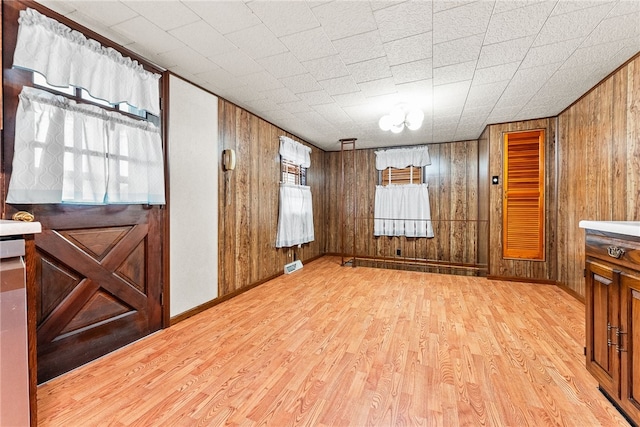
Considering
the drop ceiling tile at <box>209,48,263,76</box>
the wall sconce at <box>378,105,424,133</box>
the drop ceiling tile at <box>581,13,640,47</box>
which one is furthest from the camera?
the wall sconce at <box>378,105,424,133</box>

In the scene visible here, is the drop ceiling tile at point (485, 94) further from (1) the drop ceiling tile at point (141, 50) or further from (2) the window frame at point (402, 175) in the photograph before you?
(1) the drop ceiling tile at point (141, 50)

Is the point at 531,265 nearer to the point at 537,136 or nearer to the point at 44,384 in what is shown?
the point at 537,136

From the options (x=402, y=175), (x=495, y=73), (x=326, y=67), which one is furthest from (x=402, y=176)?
(x=326, y=67)

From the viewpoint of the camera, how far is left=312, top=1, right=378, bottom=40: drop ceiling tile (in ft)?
5.75

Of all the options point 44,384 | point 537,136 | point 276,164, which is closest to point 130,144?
point 44,384

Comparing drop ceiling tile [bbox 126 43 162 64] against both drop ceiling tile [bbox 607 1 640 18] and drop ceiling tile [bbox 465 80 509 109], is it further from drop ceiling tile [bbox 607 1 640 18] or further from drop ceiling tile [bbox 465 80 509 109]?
drop ceiling tile [bbox 607 1 640 18]

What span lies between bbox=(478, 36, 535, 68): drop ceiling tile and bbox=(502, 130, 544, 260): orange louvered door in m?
2.16

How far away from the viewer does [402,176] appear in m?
5.86

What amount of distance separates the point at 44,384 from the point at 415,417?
2.24 metres

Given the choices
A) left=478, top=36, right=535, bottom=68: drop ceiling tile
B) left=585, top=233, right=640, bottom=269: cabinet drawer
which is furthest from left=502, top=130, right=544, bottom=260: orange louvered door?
left=585, top=233, right=640, bottom=269: cabinet drawer

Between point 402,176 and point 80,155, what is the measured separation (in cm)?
528

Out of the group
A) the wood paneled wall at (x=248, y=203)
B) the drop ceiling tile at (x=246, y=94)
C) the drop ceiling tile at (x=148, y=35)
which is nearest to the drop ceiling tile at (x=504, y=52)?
the drop ceiling tile at (x=246, y=94)

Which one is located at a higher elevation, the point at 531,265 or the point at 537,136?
the point at 537,136

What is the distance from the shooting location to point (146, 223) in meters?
2.37
